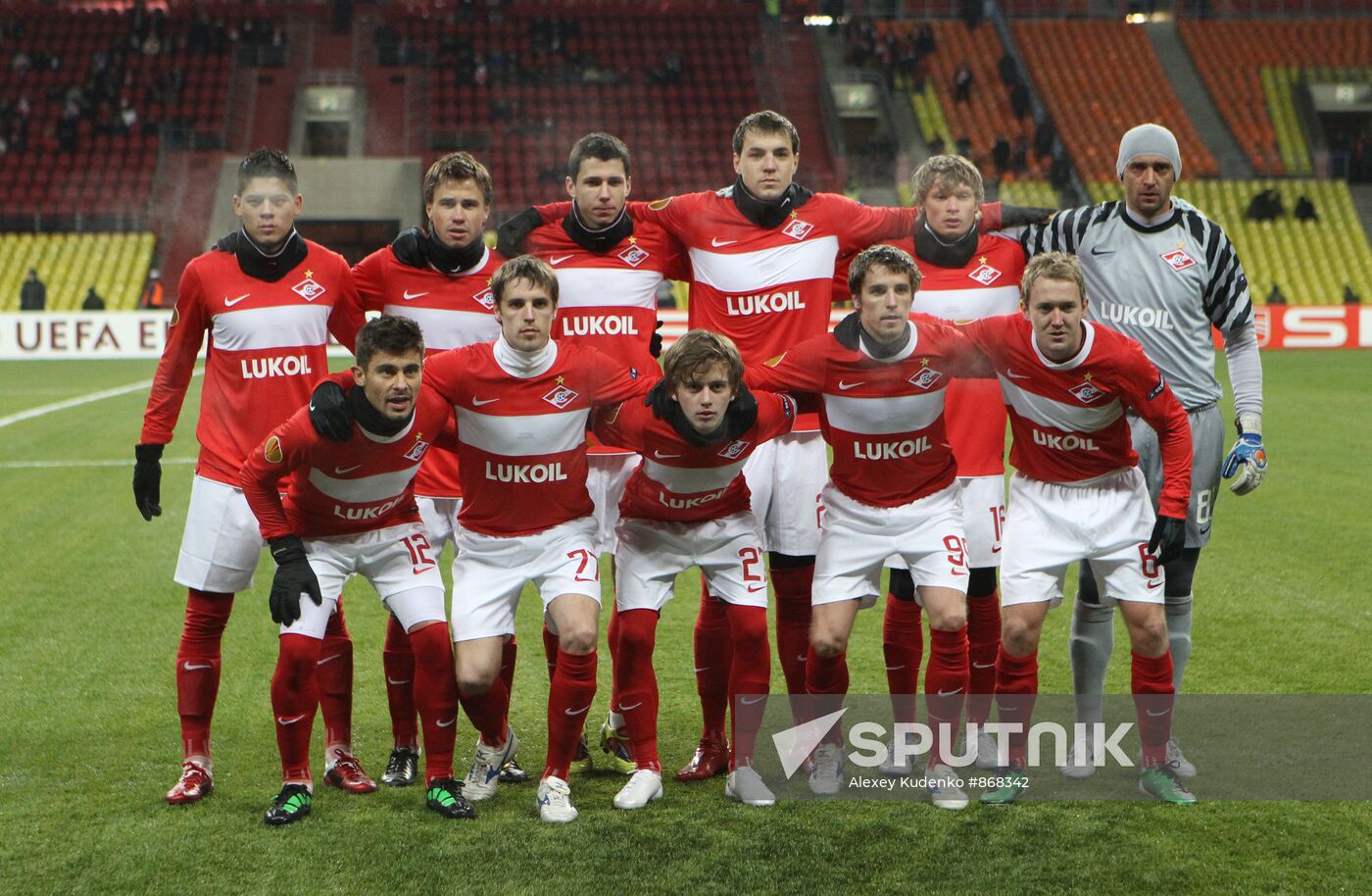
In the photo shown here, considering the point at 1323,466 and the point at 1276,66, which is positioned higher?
the point at 1276,66

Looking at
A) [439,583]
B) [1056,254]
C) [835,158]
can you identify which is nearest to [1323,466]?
[1056,254]

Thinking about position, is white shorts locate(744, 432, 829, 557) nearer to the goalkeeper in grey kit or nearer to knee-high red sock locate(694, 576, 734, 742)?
knee-high red sock locate(694, 576, 734, 742)

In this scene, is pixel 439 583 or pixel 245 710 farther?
pixel 245 710

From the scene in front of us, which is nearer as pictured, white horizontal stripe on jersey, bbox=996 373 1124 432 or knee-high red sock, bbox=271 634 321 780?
knee-high red sock, bbox=271 634 321 780

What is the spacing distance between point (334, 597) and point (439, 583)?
13.2 inches

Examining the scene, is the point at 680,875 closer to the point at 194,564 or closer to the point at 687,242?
the point at 194,564

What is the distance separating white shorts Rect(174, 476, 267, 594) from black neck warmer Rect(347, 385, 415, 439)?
1.89 feet

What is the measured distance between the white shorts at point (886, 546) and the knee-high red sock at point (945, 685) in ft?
0.56

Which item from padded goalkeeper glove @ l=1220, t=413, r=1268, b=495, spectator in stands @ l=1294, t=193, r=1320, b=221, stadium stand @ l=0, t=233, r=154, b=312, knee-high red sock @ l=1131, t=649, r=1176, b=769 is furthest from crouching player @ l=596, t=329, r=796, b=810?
spectator in stands @ l=1294, t=193, r=1320, b=221

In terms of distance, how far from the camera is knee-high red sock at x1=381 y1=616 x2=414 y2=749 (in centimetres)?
473

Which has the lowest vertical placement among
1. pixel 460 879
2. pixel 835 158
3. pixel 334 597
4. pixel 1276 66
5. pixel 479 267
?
pixel 460 879

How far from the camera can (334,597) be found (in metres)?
4.46

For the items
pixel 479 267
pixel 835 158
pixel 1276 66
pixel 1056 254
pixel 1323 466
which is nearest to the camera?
pixel 1056 254

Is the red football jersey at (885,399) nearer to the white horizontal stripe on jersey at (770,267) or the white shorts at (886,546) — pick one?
the white shorts at (886,546)
